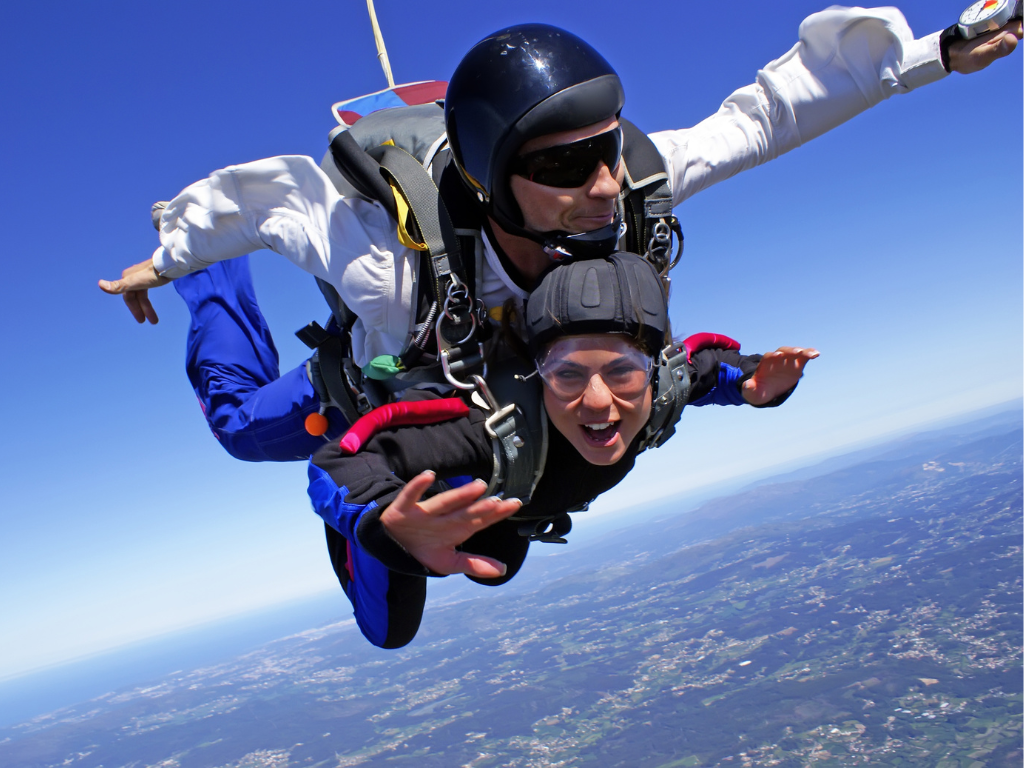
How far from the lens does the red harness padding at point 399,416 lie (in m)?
1.71

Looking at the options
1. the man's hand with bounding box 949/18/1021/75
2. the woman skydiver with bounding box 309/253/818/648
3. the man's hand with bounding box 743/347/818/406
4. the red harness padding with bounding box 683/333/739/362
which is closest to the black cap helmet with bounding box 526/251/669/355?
the woman skydiver with bounding box 309/253/818/648

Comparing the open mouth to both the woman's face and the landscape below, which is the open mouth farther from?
the landscape below

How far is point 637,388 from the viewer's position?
1869mm

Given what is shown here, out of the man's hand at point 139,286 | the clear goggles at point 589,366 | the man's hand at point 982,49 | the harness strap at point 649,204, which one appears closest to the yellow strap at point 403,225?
the clear goggles at point 589,366

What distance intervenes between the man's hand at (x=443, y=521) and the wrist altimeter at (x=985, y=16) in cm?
193

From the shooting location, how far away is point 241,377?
3463 millimetres

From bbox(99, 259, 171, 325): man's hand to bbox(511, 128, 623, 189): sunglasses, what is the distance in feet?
5.32

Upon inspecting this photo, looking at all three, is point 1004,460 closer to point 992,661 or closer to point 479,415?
point 992,661

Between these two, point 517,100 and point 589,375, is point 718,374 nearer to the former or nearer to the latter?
point 589,375

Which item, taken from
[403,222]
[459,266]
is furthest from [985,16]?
[403,222]

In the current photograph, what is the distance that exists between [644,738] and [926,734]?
30274 millimetres

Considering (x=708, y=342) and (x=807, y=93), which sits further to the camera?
(x=708, y=342)

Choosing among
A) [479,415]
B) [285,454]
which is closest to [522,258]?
[479,415]

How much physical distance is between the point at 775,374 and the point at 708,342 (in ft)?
1.20
